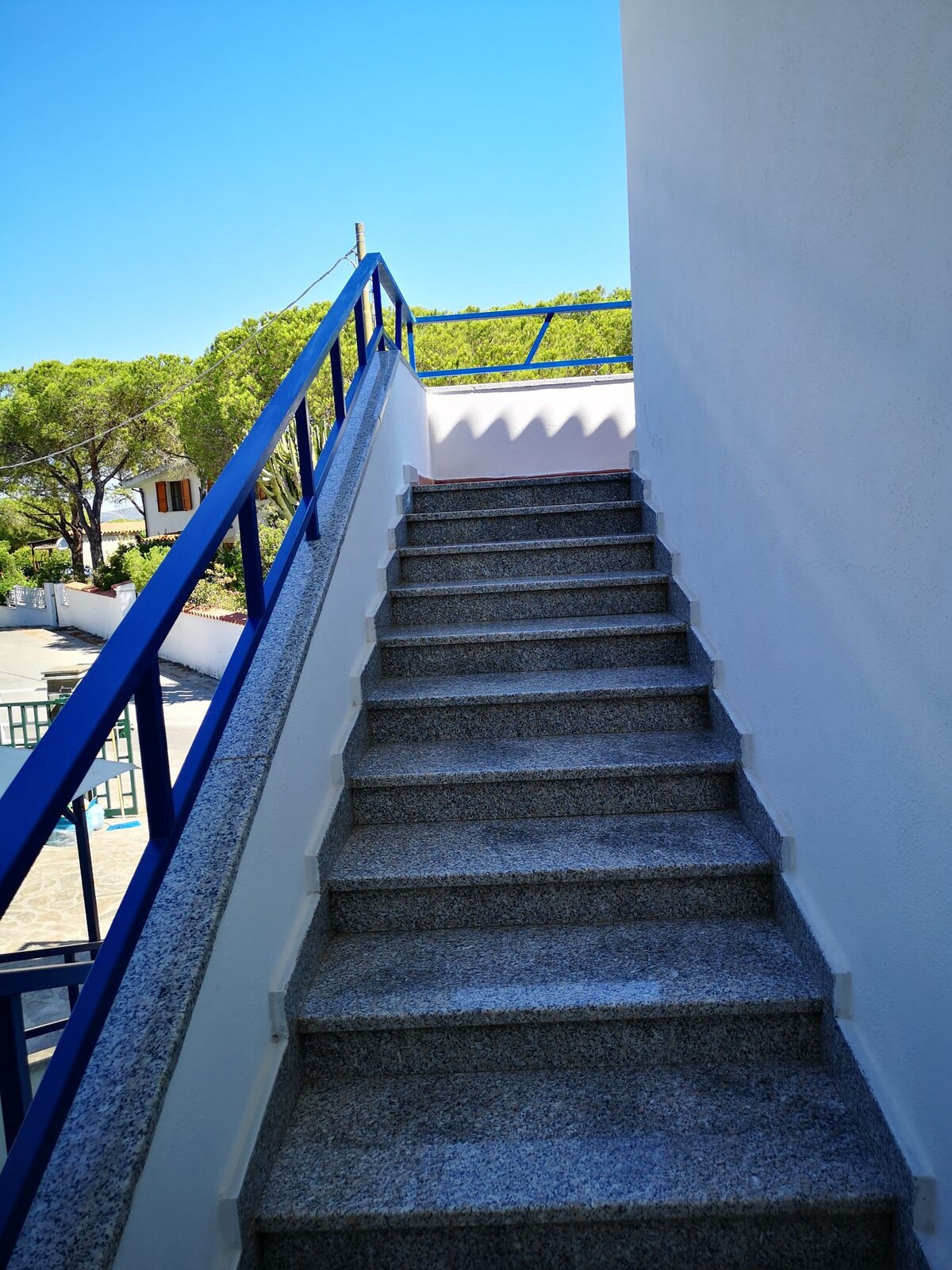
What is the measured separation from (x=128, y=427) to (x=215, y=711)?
22.8 m

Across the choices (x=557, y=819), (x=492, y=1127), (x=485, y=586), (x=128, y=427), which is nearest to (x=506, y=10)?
(x=128, y=427)

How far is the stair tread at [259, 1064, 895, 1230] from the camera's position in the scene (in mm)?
1433

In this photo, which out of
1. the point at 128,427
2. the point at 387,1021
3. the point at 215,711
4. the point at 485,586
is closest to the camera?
the point at 215,711

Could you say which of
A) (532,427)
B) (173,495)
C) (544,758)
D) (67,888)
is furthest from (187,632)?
(173,495)

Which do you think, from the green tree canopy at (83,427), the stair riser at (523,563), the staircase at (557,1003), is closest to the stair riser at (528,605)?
the staircase at (557,1003)

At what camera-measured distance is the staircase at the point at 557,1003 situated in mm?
1453

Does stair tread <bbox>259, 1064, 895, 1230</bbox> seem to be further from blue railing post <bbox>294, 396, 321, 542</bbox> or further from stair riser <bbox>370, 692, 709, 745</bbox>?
blue railing post <bbox>294, 396, 321, 542</bbox>

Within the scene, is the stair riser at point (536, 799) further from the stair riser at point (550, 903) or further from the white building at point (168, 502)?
the white building at point (168, 502)

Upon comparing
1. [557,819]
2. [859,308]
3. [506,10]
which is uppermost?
[506,10]

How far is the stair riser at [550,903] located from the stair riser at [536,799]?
33cm

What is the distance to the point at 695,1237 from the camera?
1453 millimetres

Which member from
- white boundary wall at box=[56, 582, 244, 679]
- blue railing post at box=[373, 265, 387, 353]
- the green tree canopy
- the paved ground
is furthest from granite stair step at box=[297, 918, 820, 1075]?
the green tree canopy

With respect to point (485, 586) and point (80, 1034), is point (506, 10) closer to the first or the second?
point (485, 586)

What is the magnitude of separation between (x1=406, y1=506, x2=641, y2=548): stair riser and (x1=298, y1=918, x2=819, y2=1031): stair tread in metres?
1.96
